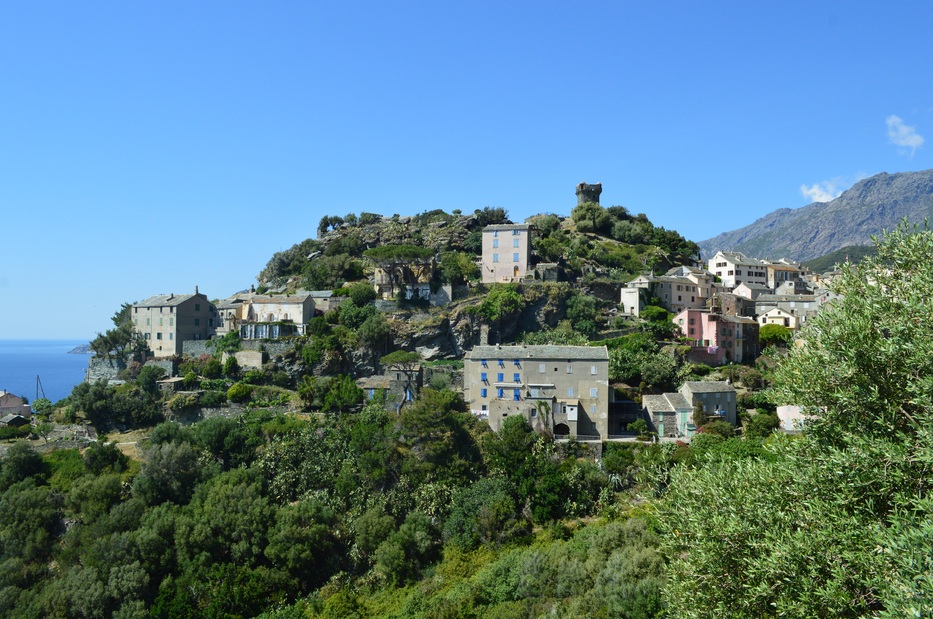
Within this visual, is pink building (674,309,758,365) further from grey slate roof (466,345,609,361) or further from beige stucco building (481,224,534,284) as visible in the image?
beige stucco building (481,224,534,284)

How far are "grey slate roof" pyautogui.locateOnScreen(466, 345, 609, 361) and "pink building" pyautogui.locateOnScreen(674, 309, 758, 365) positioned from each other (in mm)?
11244

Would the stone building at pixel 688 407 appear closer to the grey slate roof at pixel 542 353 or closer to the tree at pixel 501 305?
the grey slate roof at pixel 542 353

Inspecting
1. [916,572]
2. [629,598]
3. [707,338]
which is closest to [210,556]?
[629,598]

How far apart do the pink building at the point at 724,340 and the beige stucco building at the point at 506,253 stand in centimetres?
1596

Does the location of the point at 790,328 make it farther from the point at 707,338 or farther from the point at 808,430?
the point at 808,430

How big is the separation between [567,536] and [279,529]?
1537cm

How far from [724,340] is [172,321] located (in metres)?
45.8

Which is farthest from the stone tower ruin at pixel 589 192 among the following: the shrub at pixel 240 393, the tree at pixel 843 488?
the tree at pixel 843 488

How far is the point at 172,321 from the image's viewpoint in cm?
5847

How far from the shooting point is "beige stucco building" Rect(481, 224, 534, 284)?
60094 millimetres

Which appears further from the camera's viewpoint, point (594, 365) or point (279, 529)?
point (594, 365)

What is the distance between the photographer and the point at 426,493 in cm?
3803

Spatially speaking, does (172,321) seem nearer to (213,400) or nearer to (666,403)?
(213,400)

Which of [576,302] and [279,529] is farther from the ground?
[576,302]
